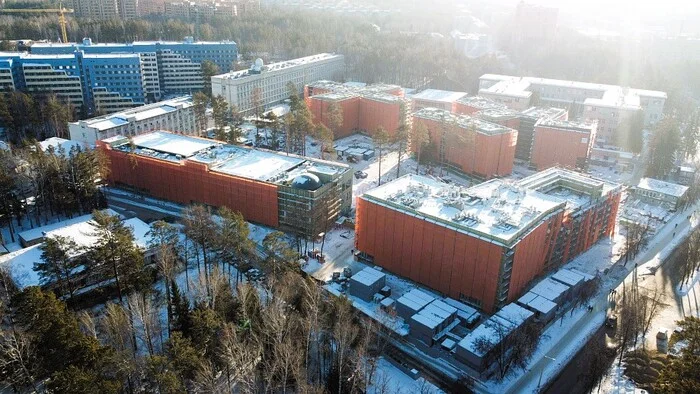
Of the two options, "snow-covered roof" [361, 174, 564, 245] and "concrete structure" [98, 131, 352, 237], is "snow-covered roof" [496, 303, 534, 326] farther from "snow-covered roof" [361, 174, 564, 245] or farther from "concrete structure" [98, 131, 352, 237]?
"concrete structure" [98, 131, 352, 237]

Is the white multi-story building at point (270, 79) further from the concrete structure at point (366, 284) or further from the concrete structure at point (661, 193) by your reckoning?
the concrete structure at point (661, 193)

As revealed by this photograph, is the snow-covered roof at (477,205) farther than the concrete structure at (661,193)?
No

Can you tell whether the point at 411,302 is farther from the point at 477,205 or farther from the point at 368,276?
the point at 477,205

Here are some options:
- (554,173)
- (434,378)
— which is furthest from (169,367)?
(554,173)

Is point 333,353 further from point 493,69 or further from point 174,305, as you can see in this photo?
point 493,69

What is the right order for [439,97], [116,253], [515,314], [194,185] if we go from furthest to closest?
[439,97], [194,185], [515,314], [116,253]

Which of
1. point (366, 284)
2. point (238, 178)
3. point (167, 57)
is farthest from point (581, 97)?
point (167, 57)

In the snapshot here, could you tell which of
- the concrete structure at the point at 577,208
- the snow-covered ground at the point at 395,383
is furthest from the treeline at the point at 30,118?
the concrete structure at the point at 577,208
